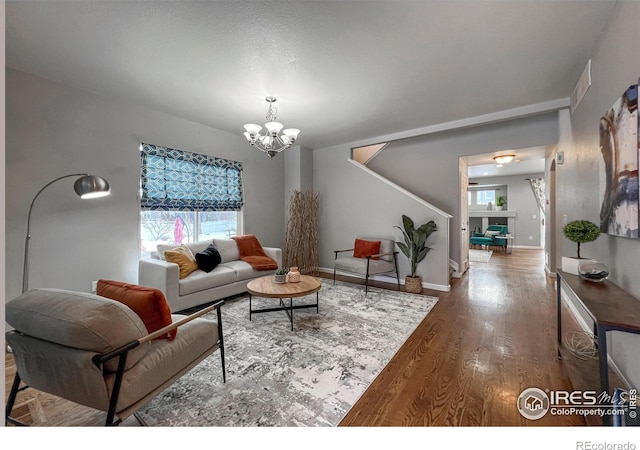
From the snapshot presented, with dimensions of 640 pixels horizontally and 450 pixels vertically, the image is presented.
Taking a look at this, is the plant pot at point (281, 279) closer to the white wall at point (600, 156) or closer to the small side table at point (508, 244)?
the white wall at point (600, 156)

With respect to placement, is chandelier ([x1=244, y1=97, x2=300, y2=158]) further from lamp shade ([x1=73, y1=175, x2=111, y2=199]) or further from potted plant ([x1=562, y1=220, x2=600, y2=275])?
potted plant ([x1=562, y1=220, x2=600, y2=275])

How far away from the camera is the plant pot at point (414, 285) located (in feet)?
13.4

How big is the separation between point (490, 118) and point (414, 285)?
2.75 meters

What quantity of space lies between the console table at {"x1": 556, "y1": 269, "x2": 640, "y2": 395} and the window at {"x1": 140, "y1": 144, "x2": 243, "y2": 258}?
4.46 m

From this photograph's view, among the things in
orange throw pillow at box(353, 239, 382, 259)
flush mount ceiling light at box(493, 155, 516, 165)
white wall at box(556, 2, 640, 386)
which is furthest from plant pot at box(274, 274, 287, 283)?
flush mount ceiling light at box(493, 155, 516, 165)

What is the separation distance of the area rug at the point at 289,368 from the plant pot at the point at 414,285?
0.63 metres

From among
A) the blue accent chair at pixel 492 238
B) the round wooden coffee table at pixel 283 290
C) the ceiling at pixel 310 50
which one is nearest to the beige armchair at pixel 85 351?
the round wooden coffee table at pixel 283 290

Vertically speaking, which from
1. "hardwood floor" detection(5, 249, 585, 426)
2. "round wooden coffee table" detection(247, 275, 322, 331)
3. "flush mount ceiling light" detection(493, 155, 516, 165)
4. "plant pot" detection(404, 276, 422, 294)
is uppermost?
"flush mount ceiling light" detection(493, 155, 516, 165)

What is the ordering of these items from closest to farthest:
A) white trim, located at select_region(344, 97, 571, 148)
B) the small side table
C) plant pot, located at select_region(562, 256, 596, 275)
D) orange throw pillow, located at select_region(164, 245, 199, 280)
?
plant pot, located at select_region(562, 256, 596, 275) → orange throw pillow, located at select_region(164, 245, 199, 280) → white trim, located at select_region(344, 97, 571, 148) → the small side table

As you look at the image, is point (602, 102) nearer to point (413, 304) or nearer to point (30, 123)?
point (413, 304)

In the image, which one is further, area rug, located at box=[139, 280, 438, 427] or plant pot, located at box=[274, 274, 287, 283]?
plant pot, located at box=[274, 274, 287, 283]

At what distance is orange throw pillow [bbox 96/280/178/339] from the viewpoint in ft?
4.85

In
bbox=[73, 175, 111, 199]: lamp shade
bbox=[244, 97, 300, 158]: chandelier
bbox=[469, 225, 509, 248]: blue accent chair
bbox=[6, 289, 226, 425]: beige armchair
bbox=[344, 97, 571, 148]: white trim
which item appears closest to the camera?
bbox=[6, 289, 226, 425]: beige armchair

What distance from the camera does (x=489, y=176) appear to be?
9391mm
